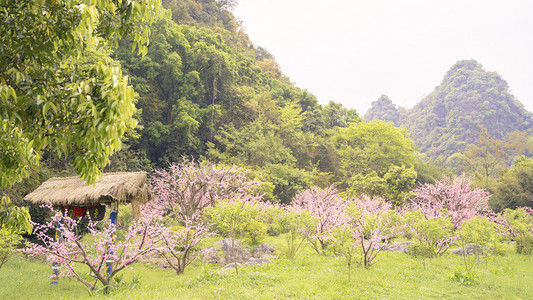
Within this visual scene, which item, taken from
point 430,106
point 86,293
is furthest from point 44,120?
point 430,106

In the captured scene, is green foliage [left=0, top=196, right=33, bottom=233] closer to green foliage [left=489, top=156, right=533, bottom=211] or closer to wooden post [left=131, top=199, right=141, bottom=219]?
wooden post [left=131, top=199, right=141, bottom=219]

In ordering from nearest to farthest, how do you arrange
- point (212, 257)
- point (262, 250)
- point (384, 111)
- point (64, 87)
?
1. point (64, 87)
2. point (212, 257)
3. point (262, 250)
4. point (384, 111)

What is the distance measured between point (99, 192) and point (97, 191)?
98mm

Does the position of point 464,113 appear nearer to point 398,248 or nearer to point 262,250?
point 398,248

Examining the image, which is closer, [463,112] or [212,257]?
[212,257]

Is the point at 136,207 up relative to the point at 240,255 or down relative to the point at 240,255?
up

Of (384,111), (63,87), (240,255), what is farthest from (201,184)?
(384,111)

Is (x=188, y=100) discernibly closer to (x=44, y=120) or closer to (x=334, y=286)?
(x=334, y=286)

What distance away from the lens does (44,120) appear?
2846 millimetres

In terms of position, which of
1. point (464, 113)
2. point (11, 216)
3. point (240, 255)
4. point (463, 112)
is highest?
point (463, 112)

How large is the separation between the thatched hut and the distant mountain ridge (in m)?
59.0

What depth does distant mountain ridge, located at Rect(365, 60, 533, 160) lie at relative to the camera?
64.0 m

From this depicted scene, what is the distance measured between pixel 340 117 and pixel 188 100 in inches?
818

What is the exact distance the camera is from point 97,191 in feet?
28.7
